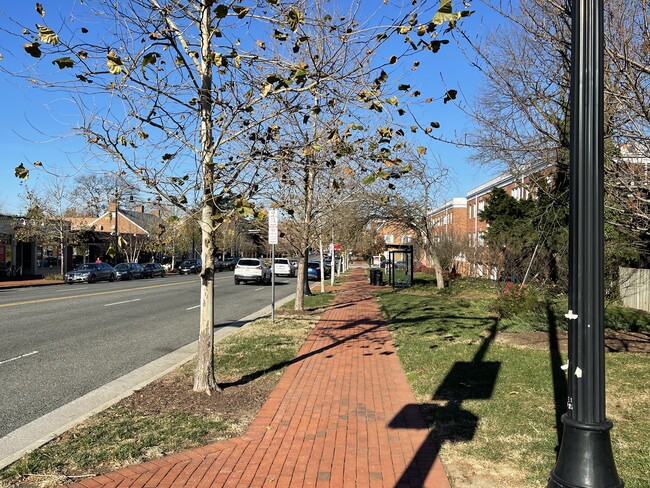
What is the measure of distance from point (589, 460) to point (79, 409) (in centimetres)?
572

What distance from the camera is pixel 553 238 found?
58.0 feet

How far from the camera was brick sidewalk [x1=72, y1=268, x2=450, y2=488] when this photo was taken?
4.48 metres

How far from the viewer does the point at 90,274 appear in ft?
128

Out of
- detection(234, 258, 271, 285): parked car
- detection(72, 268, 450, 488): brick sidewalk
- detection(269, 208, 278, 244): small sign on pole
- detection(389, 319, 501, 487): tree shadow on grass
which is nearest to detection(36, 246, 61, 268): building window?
detection(234, 258, 271, 285): parked car

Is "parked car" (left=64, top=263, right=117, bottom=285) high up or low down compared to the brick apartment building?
down

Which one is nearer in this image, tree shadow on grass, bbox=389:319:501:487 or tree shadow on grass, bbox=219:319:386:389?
tree shadow on grass, bbox=389:319:501:487

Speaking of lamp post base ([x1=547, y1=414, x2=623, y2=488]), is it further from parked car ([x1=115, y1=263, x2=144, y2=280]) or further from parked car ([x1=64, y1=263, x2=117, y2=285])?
parked car ([x1=115, y1=263, x2=144, y2=280])

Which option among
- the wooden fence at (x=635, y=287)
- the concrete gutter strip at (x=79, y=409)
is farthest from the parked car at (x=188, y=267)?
the concrete gutter strip at (x=79, y=409)

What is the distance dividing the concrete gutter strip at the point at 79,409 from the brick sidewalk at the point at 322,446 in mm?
1360

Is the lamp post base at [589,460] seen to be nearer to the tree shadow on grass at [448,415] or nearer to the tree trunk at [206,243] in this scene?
the tree shadow on grass at [448,415]

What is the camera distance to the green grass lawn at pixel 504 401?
187 inches

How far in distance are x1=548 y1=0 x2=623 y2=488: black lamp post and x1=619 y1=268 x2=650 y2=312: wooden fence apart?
18.4 m

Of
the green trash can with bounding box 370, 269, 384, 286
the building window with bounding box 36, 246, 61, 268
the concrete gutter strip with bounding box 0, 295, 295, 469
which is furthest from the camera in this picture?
the building window with bounding box 36, 246, 61, 268

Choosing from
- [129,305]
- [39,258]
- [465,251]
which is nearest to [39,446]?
[129,305]
